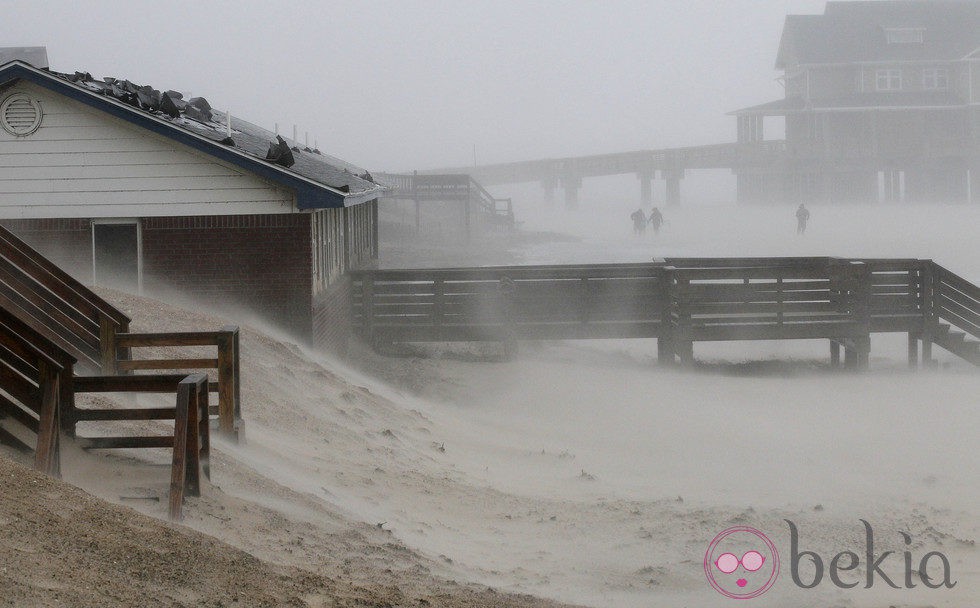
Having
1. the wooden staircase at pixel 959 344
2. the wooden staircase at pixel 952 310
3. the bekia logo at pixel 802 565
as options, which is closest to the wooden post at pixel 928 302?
the wooden staircase at pixel 952 310

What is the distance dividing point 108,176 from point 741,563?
38.2ft

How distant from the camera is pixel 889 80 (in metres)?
84.4

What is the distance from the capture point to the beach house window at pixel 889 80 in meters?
84.2

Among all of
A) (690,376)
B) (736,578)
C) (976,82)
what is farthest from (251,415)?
(976,82)

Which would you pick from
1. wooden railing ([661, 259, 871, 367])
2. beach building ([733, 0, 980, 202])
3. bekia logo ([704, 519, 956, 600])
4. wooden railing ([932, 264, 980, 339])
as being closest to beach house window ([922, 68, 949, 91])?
beach building ([733, 0, 980, 202])

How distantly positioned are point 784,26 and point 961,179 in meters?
18.0

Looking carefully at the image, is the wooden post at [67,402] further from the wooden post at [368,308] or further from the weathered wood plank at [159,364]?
the wooden post at [368,308]

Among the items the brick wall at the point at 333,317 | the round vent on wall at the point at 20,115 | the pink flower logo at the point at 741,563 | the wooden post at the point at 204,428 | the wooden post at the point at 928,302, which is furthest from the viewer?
the wooden post at the point at 928,302

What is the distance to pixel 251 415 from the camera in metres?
11.4

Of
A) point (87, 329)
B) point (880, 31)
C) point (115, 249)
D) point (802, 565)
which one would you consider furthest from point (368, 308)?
point (880, 31)

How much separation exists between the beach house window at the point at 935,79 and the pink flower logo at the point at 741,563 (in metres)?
83.3

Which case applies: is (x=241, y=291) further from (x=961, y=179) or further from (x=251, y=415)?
(x=961, y=179)

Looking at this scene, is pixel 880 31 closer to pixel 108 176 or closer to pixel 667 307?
pixel 667 307

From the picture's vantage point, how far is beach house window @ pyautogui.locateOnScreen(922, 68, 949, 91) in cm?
8481
